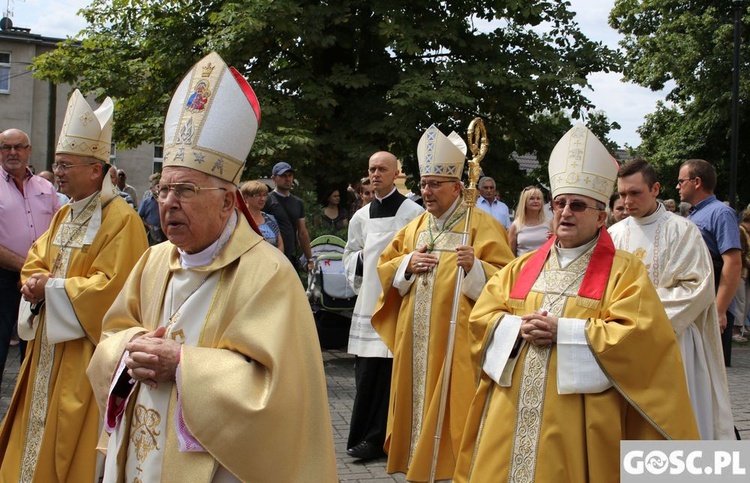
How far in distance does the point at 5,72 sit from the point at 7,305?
97.5 feet

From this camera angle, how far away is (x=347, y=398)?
28.2 ft

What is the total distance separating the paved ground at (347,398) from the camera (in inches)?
251

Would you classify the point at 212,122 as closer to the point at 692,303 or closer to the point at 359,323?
the point at 692,303

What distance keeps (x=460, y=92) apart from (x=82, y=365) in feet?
44.0

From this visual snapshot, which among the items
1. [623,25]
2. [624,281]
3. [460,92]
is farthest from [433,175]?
[623,25]

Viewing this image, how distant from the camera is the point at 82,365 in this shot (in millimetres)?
5121

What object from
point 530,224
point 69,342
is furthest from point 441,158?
point 530,224

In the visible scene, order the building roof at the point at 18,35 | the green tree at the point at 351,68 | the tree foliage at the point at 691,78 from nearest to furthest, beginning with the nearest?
the green tree at the point at 351,68
the tree foliage at the point at 691,78
the building roof at the point at 18,35

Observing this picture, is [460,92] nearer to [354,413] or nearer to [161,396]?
[354,413]

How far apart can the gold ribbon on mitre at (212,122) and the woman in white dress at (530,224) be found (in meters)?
6.58

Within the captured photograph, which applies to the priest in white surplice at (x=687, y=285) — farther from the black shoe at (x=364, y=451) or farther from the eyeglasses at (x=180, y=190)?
the eyeglasses at (x=180, y=190)

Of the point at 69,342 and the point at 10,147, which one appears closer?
the point at 69,342

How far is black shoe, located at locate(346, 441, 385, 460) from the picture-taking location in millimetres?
6668

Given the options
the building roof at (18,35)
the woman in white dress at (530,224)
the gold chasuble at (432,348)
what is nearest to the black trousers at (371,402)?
the gold chasuble at (432,348)
